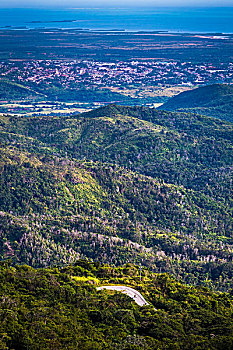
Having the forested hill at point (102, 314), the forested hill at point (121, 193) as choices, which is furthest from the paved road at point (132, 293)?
the forested hill at point (121, 193)

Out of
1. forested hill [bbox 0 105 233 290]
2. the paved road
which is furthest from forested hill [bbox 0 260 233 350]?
forested hill [bbox 0 105 233 290]

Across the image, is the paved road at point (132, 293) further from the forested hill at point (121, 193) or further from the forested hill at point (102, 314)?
the forested hill at point (121, 193)

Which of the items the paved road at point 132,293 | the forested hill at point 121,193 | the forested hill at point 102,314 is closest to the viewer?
the forested hill at point 102,314

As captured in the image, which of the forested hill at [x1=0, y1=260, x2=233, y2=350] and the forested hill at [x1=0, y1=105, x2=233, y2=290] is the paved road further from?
the forested hill at [x1=0, y1=105, x2=233, y2=290]

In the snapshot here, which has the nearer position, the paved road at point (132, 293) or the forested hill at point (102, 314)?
the forested hill at point (102, 314)

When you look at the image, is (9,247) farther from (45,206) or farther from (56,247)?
(45,206)

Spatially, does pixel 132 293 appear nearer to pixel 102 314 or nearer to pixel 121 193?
pixel 102 314

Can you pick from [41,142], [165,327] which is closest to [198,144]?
[41,142]
